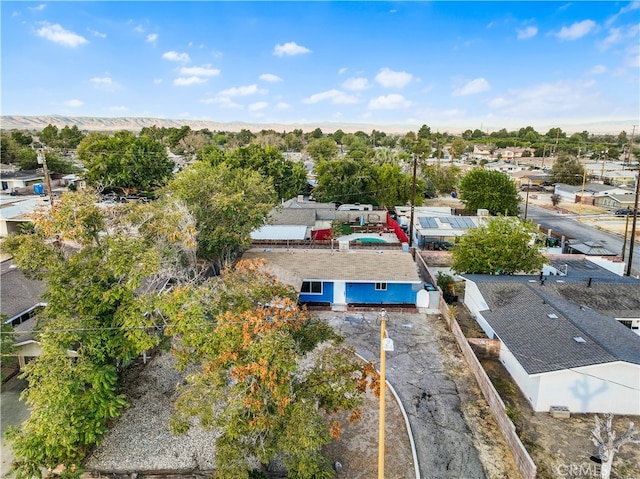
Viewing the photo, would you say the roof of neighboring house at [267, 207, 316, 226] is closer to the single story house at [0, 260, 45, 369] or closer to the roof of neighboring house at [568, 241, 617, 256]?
the single story house at [0, 260, 45, 369]

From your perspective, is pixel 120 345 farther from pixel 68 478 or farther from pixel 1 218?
pixel 1 218

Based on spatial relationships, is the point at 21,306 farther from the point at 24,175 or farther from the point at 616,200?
the point at 616,200

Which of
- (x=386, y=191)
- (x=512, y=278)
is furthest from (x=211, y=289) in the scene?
(x=386, y=191)

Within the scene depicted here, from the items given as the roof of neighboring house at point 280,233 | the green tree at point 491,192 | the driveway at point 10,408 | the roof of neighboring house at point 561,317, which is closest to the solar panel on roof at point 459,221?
the green tree at point 491,192

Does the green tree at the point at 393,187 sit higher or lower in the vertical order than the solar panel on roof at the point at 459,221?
higher

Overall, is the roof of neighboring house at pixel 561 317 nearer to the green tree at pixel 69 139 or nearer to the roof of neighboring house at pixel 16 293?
the roof of neighboring house at pixel 16 293

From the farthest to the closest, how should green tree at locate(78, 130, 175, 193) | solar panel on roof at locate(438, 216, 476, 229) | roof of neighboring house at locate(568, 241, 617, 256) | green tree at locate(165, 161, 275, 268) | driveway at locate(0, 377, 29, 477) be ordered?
1. green tree at locate(78, 130, 175, 193)
2. solar panel on roof at locate(438, 216, 476, 229)
3. roof of neighboring house at locate(568, 241, 617, 256)
4. green tree at locate(165, 161, 275, 268)
5. driveway at locate(0, 377, 29, 477)

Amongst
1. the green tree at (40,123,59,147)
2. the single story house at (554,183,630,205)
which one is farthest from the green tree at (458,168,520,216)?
the green tree at (40,123,59,147)
